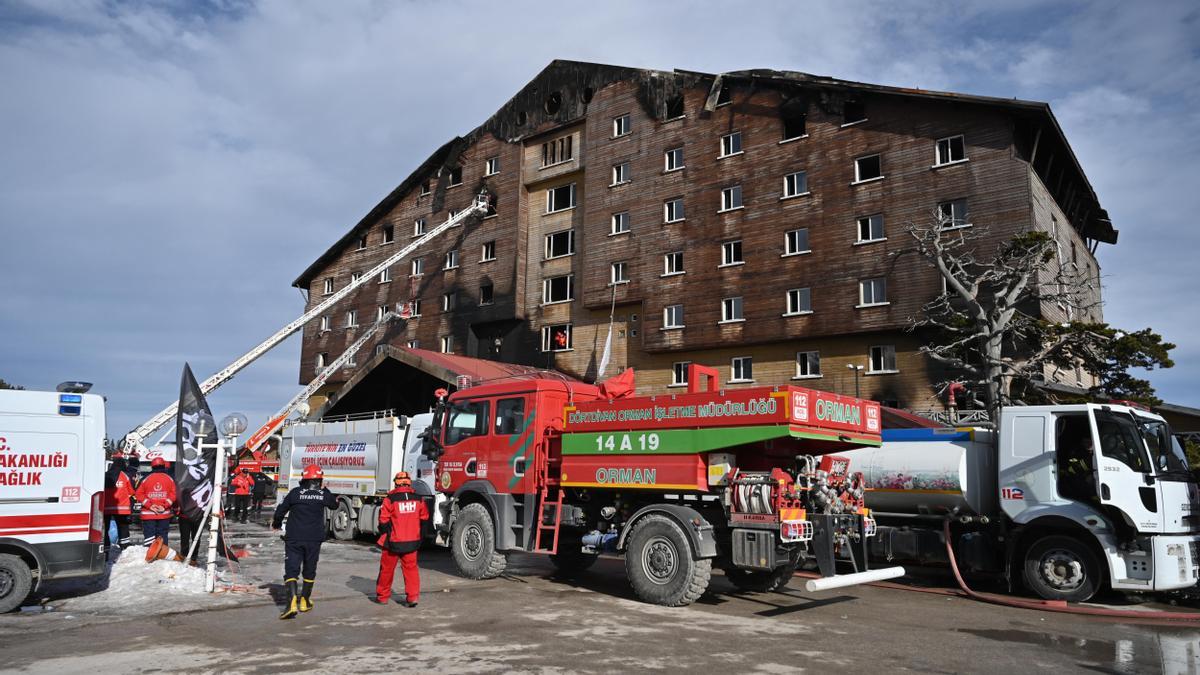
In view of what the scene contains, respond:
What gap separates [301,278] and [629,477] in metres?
45.9

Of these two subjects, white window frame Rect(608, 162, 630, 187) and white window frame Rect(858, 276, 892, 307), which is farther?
white window frame Rect(608, 162, 630, 187)

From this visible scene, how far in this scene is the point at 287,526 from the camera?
9688 mm

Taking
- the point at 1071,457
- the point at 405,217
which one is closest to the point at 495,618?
the point at 1071,457

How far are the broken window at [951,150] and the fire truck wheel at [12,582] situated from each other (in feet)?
90.1

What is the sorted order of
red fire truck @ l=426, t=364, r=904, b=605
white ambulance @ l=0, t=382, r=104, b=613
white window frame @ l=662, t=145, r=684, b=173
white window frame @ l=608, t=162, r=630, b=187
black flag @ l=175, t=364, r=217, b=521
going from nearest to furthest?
white ambulance @ l=0, t=382, r=104, b=613 < red fire truck @ l=426, t=364, r=904, b=605 < black flag @ l=175, t=364, r=217, b=521 < white window frame @ l=662, t=145, r=684, b=173 < white window frame @ l=608, t=162, r=630, b=187

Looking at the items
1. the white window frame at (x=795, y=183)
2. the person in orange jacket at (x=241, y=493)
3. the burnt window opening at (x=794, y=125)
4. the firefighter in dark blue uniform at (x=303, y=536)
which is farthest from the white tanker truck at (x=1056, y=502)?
the burnt window opening at (x=794, y=125)

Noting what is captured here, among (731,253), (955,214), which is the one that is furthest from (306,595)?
(731,253)

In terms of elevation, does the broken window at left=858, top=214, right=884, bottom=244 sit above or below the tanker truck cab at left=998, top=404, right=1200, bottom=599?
above

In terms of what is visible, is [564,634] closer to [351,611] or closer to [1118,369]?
[351,611]

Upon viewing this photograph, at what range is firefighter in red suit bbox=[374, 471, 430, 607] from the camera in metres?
10.4

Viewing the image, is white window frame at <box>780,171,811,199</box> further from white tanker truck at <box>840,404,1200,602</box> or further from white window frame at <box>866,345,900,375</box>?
white tanker truck at <box>840,404,1200,602</box>

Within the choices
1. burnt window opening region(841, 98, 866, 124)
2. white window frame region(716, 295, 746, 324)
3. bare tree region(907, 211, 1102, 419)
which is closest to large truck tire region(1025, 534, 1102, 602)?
bare tree region(907, 211, 1102, 419)

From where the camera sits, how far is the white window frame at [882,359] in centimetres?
2825

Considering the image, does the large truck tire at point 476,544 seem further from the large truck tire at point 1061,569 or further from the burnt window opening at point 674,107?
the burnt window opening at point 674,107
